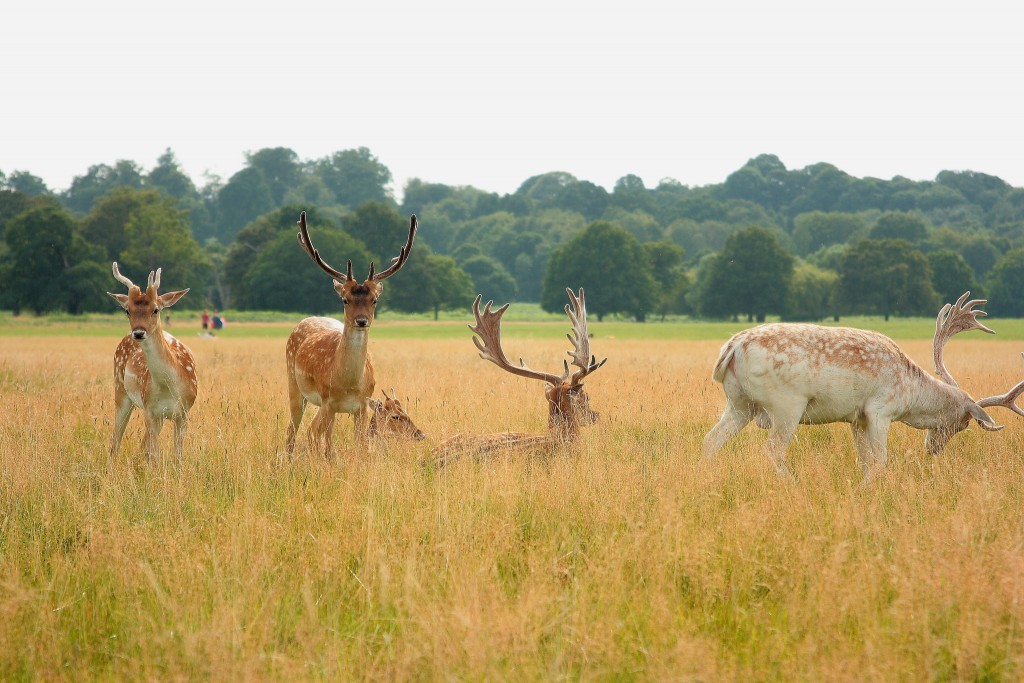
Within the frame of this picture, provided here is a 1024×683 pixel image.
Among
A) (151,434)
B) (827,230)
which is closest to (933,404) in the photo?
(151,434)

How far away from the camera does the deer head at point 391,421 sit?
7836mm

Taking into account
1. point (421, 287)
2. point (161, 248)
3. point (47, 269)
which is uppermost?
point (161, 248)

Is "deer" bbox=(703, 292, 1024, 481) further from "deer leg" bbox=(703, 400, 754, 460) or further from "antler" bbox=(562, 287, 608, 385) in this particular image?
"antler" bbox=(562, 287, 608, 385)

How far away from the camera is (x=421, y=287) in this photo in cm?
6669

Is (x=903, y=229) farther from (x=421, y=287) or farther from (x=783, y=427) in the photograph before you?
(x=783, y=427)

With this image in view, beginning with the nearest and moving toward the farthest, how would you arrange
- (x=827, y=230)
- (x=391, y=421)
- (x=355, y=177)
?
(x=391, y=421) → (x=827, y=230) → (x=355, y=177)

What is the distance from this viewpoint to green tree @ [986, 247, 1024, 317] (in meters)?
71.8

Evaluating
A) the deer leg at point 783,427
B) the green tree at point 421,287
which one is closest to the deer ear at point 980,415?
the deer leg at point 783,427

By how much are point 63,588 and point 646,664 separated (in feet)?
9.09

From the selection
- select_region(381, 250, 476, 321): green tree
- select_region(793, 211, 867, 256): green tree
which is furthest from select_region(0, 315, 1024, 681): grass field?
select_region(793, 211, 867, 256): green tree

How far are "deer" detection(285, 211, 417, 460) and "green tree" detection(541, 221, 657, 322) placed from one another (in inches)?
2453

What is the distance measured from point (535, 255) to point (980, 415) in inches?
3869

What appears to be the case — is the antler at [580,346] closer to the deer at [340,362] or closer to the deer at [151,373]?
the deer at [340,362]

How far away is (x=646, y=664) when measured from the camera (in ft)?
11.9
